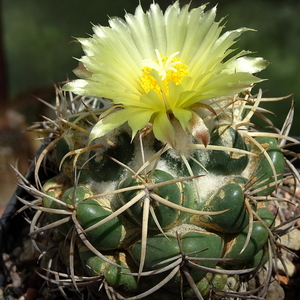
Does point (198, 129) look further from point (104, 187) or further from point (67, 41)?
point (67, 41)

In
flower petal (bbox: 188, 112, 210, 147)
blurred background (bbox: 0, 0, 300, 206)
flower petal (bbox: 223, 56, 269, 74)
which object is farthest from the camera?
blurred background (bbox: 0, 0, 300, 206)

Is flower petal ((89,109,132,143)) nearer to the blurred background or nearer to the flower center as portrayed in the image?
the flower center

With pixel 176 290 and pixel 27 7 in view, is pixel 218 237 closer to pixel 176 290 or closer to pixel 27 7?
pixel 176 290

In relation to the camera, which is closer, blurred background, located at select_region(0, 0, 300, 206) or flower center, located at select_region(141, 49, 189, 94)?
flower center, located at select_region(141, 49, 189, 94)

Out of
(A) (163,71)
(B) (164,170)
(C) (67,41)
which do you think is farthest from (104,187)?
(C) (67,41)

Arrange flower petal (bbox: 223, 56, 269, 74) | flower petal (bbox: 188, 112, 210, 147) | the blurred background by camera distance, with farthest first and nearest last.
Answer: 1. the blurred background
2. flower petal (bbox: 223, 56, 269, 74)
3. flower petal (bbox: 188, 112, 210, 147)

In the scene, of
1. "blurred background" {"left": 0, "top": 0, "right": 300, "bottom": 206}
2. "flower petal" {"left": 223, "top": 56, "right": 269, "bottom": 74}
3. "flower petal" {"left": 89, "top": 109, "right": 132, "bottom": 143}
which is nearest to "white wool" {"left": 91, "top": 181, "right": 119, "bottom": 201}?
"flower petal" {"left": 89, "top": 109, "right": 132, "bottom": 143}

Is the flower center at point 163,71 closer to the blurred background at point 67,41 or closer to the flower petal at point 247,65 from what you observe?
the flower petal at point 247,65
